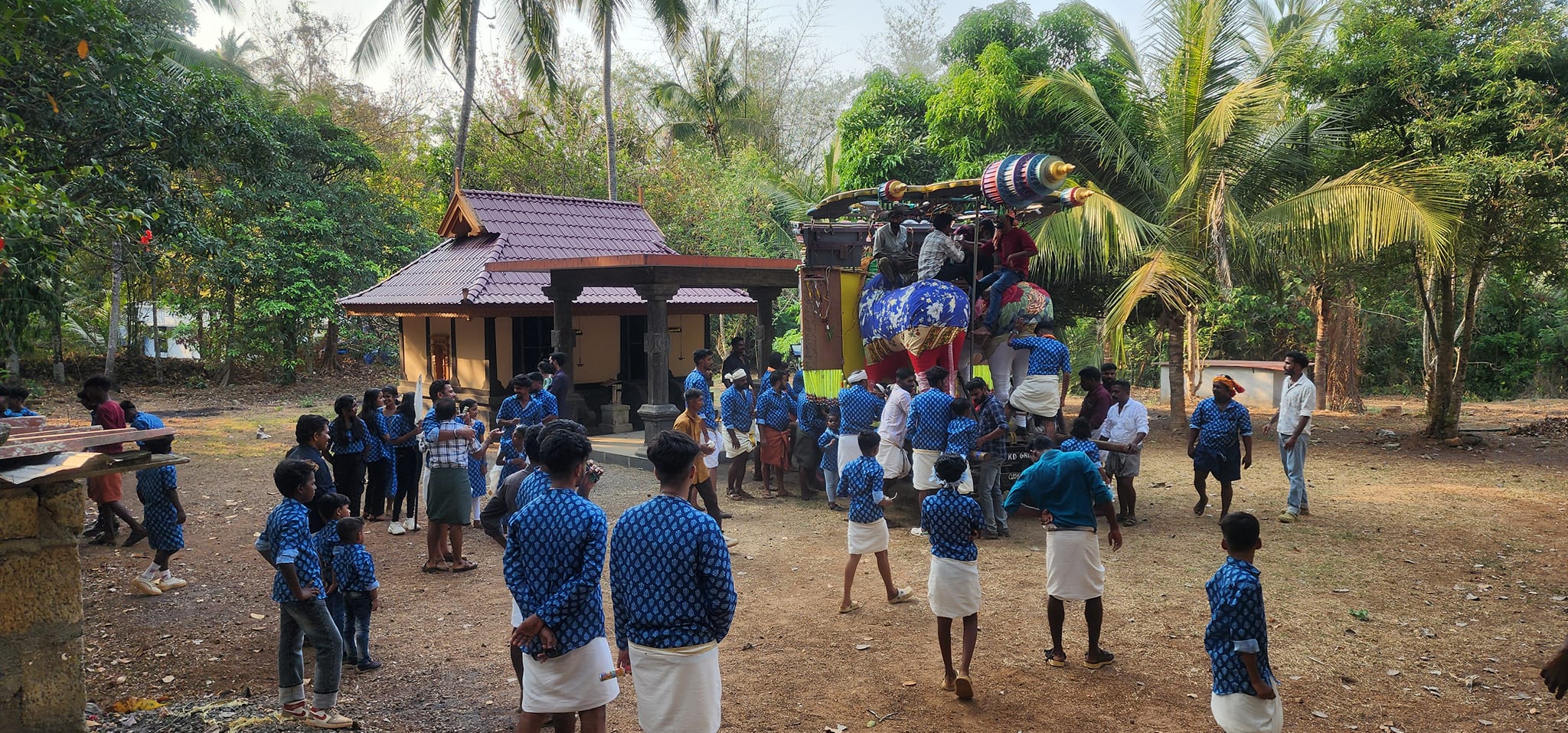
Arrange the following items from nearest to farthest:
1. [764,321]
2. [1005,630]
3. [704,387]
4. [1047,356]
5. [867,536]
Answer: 1. [1005,630]
2. [867,536]
3. [1047,356]
4. [704,387]
5. [764,321]

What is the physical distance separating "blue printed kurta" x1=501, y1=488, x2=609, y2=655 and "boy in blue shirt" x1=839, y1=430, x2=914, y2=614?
9.74 ft

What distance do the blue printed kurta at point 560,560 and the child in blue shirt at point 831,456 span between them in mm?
6405

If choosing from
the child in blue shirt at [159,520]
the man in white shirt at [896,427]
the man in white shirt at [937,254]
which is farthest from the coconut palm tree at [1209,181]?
the child in blue shirt at [159,520]

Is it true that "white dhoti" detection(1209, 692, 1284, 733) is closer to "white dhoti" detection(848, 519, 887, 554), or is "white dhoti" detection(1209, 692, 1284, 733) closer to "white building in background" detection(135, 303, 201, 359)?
"white dhoti" detection(848, 519, 887, 554)

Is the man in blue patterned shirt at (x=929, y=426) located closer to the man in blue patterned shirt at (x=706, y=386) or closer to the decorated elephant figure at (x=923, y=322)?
the decorated elephant figure at (x=923, y=322)

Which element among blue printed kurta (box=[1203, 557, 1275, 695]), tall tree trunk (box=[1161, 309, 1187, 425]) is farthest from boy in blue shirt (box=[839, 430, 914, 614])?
tall tree trunk (box=[1161, 309, 1187, 425])

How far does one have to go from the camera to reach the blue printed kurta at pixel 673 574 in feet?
11.7

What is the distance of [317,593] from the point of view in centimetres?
477

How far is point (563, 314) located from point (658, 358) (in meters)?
2.36

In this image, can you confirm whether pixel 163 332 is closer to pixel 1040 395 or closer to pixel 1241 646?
pixel 1040 395

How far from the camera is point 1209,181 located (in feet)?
45.8

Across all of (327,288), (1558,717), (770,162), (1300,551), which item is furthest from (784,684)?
(770,162)

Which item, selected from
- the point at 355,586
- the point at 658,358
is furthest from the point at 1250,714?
the point at 658,358

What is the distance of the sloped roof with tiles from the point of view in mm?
15320
